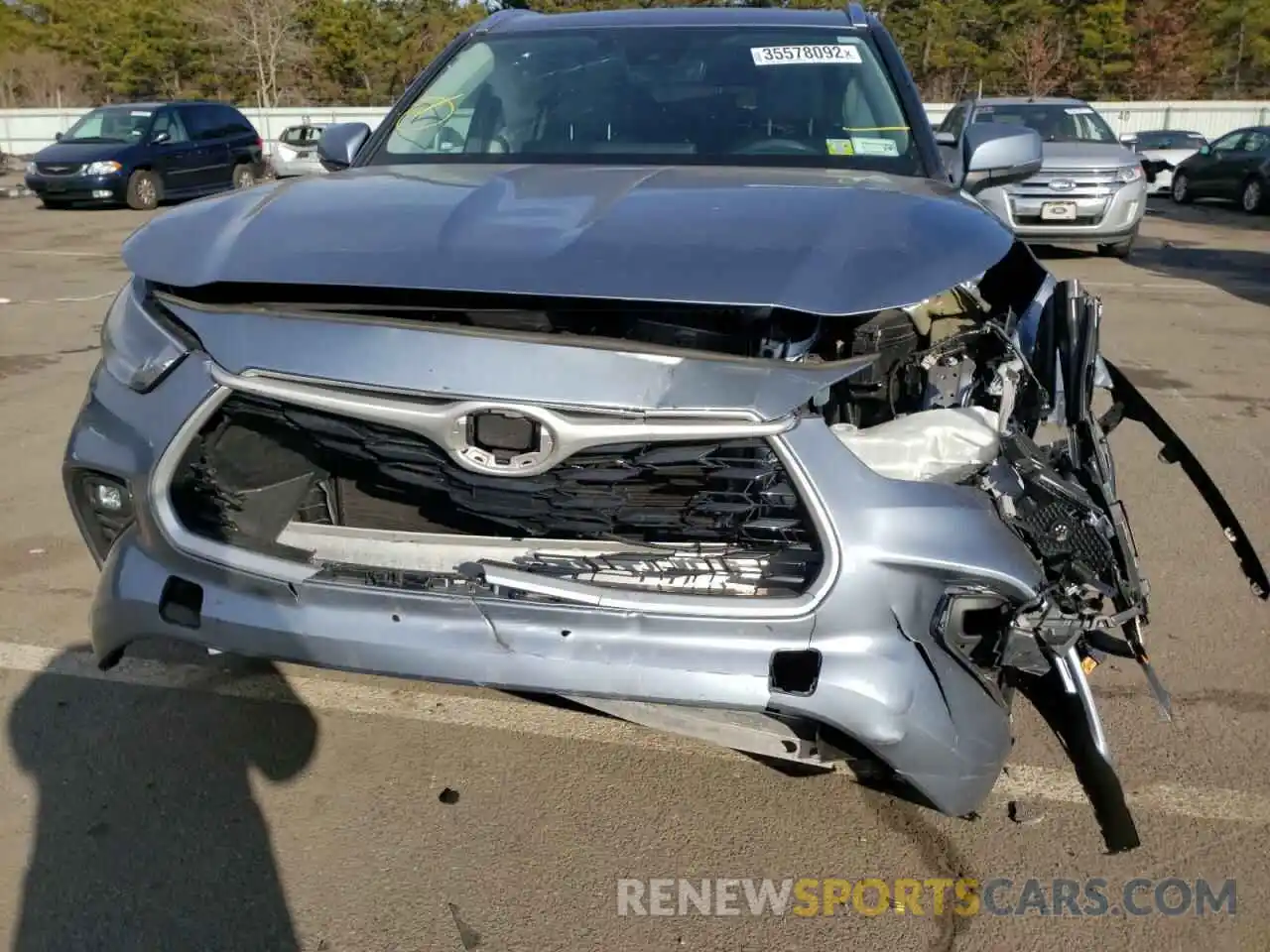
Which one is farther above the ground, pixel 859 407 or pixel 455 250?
pixel 455 250

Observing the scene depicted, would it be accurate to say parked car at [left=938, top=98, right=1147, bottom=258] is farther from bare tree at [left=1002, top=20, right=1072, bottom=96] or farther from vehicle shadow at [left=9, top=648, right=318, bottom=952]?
bare tree at [left=1002, top=20, right=1072, bottom=96]

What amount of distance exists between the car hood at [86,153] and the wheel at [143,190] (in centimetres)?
40

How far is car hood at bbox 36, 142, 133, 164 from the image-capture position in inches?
709

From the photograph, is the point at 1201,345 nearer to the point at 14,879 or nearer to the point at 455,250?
the point at 455,250

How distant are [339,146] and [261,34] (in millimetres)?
44323

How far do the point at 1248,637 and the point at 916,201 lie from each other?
78.8 inches

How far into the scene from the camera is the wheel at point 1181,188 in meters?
21.4

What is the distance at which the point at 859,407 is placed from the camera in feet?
8.54

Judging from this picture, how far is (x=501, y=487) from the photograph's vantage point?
2211 millimetres

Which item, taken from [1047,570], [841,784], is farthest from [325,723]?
[1047,570]

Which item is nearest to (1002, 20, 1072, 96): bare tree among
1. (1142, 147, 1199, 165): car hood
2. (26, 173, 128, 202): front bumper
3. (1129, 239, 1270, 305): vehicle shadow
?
(1142, 147, 1199, 165): car hood

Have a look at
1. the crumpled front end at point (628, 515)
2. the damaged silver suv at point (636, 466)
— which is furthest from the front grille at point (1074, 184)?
the crumpled front end at point (628, 515)

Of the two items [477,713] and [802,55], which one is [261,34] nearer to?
[802,55]

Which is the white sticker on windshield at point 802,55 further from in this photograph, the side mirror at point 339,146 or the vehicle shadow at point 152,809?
the vehicle shadow at point 152,809
